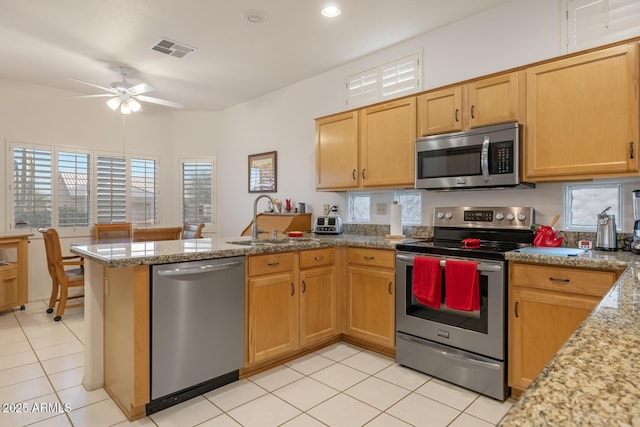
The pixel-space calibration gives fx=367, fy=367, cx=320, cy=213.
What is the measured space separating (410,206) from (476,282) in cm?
124

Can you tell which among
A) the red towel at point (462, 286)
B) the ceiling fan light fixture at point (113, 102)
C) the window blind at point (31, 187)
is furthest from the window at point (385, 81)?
the window blind at point (31, 187)

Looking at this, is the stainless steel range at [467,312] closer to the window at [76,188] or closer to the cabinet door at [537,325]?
the cabinet door at [537,325]

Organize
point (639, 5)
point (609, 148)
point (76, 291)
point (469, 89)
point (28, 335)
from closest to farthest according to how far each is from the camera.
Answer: point (609, 148) → point (639, 5) → point (469, 89) → point (28, 335) → point (76, 291)

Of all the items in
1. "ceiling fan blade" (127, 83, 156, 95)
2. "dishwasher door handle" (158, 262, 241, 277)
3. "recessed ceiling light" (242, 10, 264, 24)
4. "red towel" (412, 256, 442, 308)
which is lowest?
"red towel" (412, 256, 442, 308)

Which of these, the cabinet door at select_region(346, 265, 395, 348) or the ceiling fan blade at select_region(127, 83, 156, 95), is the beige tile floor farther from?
the ceiling fan blade at select_region(127, 83, 156, 95)

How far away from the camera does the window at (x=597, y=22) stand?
7.70 feet

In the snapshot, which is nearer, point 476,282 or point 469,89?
point 476,282

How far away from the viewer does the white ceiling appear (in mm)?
2852

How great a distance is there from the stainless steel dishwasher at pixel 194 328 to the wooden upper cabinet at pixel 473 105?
5.98ft

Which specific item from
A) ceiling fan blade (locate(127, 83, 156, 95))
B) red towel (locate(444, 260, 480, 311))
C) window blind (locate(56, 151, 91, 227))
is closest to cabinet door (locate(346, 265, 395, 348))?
red towel (locate(444, 260, 480, 311))

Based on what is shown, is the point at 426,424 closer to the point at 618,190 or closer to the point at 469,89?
the point at 618,190

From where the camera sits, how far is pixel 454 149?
276cm

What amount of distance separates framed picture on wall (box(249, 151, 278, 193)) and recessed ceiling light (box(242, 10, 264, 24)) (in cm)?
191

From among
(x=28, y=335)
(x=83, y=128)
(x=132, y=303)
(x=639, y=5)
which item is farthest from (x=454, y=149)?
(x=83, y=128)
